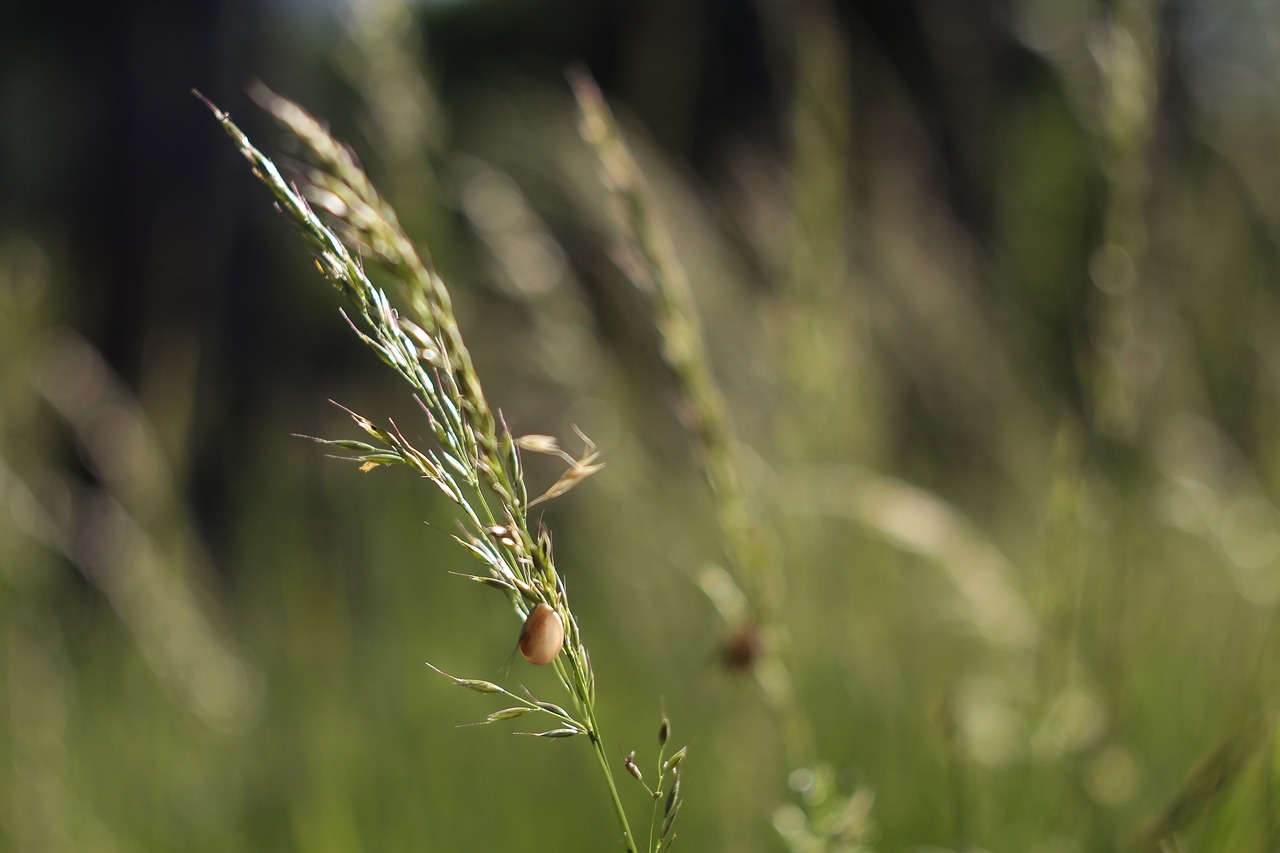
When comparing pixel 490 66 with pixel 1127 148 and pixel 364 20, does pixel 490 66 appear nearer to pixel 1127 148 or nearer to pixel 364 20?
pixel 364 20

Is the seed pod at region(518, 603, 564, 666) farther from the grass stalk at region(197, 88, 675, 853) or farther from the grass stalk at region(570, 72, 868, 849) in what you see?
the grass stalk at region(570, 72, 868, 849)

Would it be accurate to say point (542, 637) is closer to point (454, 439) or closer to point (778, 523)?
point (454, 439)

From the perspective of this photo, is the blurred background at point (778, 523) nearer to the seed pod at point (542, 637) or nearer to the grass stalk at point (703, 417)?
the grass stalk at point (703, 417)

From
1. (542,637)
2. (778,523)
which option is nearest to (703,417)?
(542,637)

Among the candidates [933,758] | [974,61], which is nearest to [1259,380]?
[974,61]

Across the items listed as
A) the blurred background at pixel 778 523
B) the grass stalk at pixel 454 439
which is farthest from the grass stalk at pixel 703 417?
the grass stalk at pixel 454 439
